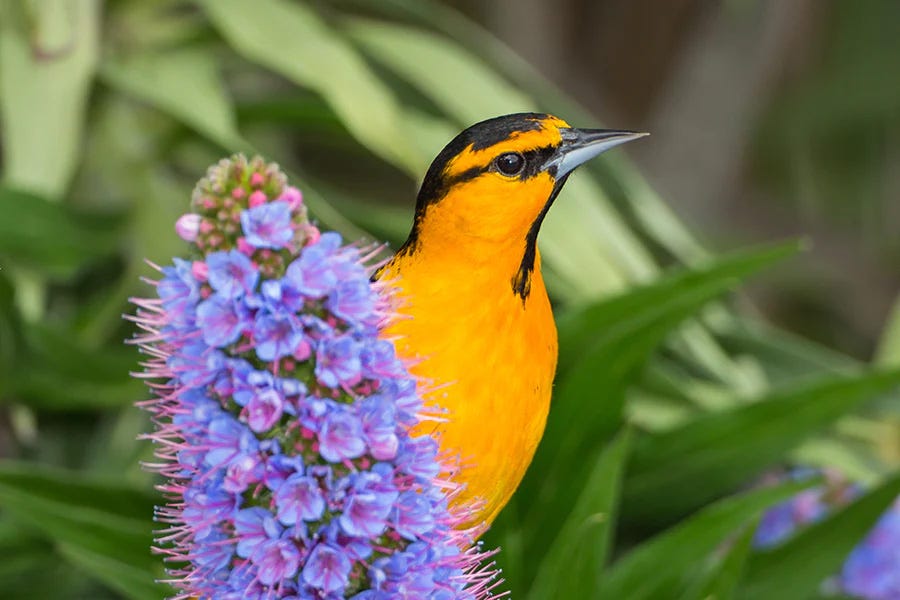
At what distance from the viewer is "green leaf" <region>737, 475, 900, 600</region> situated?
1.03 m

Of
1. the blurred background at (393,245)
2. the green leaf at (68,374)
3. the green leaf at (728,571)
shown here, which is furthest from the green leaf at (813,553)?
the green leaf at (68,374)

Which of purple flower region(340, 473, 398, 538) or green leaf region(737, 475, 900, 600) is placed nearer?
purple flower region(340, 473, 398, 538)

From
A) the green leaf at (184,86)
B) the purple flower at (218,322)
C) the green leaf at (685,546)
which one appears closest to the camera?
the purple flower at (218,322)

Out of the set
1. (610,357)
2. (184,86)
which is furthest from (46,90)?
(610,357)

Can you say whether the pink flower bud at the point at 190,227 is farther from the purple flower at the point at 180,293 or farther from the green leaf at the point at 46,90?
the green leaf at the point at 46,90

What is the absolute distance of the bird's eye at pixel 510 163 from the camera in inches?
28.7

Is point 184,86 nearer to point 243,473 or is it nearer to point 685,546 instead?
point 685,546

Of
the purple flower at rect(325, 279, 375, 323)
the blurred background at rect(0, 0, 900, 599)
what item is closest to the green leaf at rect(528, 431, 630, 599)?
the blurred background at rect(0, 0, 900, 599)

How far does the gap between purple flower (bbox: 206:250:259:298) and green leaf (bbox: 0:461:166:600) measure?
47 cm

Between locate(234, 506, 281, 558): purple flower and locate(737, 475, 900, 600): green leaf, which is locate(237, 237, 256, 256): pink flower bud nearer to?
locate(234, 506, 281, 558): purple flower

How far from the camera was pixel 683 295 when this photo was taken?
1058 mm

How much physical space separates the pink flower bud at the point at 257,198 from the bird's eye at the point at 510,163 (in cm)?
27

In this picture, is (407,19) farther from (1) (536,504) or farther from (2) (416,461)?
(2) (416,461)

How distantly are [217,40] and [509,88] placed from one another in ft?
1.08
